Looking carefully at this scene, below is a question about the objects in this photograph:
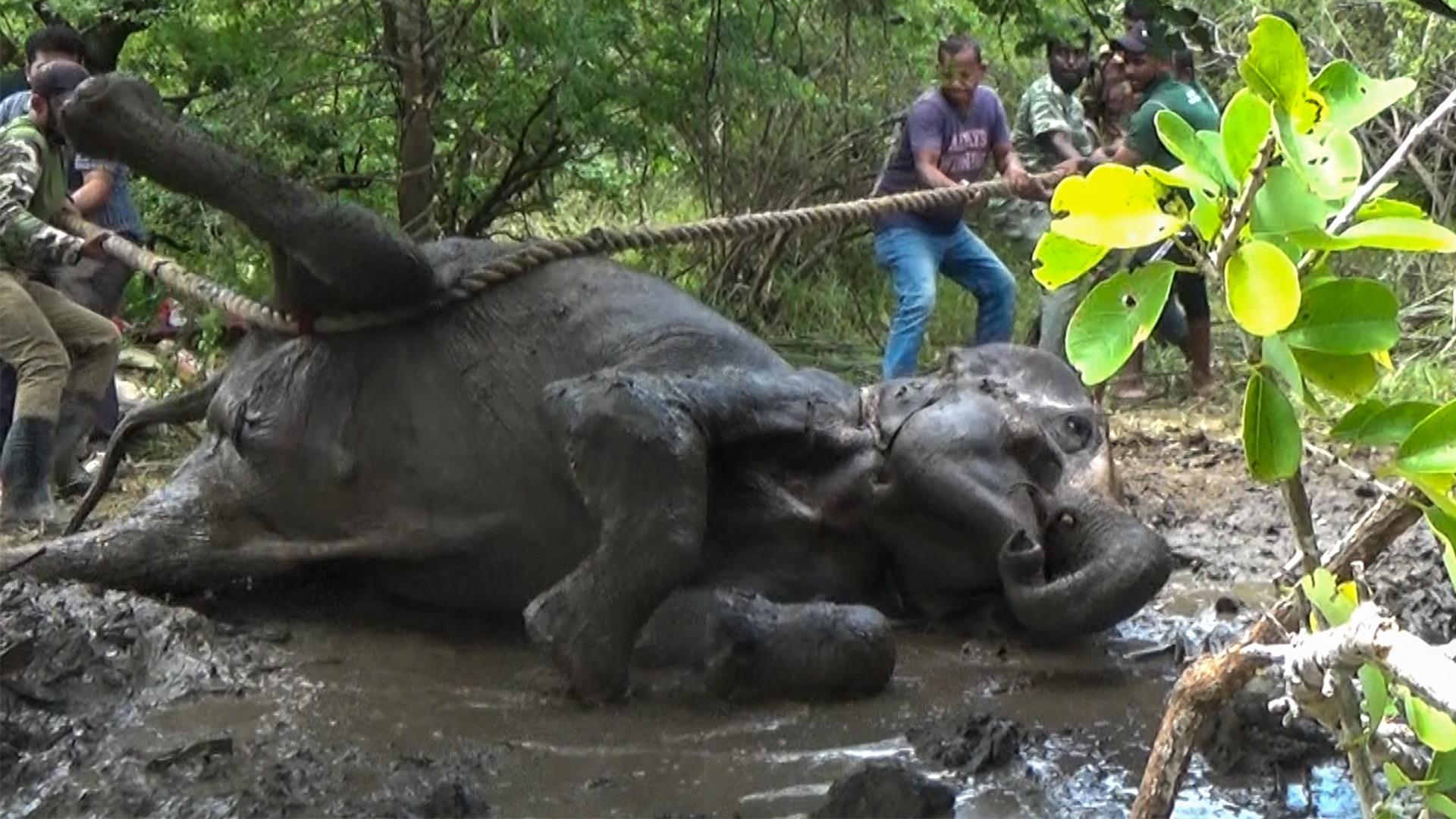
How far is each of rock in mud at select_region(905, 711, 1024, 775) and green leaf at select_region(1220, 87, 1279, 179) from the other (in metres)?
2.24

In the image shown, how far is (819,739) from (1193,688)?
1.98m

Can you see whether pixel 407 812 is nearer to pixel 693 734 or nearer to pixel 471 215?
pixel 693 734

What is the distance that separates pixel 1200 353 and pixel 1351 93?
293 inches

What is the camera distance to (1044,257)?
169 centimetres

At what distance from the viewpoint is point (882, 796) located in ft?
10.8

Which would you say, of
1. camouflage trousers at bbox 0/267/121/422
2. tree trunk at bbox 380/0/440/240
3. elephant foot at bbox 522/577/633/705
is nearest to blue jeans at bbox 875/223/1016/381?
tree trunk at bbox 380/0/440/240

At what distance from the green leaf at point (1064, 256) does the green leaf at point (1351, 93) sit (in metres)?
0.25

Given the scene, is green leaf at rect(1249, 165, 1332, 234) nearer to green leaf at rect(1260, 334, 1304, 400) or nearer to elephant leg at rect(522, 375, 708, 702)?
green leaf at rect(1260, 334, 1304, 400)

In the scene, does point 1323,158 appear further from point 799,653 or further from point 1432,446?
point 799,653

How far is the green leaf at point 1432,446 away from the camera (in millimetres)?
1524

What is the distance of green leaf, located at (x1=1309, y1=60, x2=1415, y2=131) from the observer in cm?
164

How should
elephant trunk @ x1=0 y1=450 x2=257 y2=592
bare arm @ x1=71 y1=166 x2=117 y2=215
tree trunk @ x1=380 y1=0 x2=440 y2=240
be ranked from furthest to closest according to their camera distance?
1. tree trunk @ x1=380 y1=0 x2=440 y2=240
2. bare arm @ x1=71 y1=166 x2=117 y2=215
3. elephant trunk @ x1=0 y1=450 x2=257 y2=592

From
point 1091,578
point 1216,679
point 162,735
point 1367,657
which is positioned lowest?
point 162,735

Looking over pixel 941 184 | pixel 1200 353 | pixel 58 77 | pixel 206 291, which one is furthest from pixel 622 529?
pixel 1200 353
